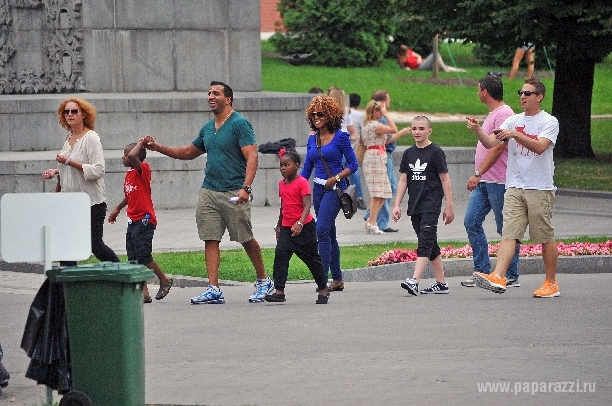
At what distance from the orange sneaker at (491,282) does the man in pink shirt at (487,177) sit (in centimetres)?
88

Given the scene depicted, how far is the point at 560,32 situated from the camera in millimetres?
26125

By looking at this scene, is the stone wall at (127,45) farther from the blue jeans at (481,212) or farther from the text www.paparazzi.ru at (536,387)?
the text www.paparazzi.ru at (536,387)

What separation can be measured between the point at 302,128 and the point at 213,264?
1093 centimetres

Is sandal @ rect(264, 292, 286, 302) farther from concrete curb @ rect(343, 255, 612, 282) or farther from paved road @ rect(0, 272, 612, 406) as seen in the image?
concrete curb @ rect(343, 255, 612, 282)

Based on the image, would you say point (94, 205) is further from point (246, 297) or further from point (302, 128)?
point (302, 128)

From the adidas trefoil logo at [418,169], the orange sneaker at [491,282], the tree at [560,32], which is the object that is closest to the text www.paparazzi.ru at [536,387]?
the orange sneaker at [491,282]

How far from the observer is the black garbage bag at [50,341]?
25.2ft

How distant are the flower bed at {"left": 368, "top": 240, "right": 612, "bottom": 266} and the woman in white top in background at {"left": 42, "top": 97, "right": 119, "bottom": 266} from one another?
3.43m

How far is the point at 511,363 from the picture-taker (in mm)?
8828

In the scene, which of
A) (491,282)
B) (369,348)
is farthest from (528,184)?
(369,348)

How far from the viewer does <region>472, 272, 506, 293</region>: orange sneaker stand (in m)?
11.4

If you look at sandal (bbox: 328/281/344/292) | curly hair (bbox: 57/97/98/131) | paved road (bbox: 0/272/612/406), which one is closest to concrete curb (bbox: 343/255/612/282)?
paved road (bbox: 0/272/612/406)

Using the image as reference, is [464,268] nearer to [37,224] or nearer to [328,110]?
[328,110]

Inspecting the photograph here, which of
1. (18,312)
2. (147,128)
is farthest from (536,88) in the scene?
(147,128)
